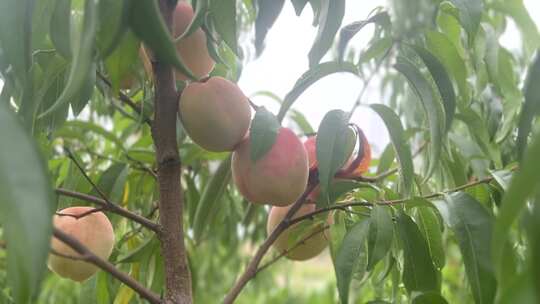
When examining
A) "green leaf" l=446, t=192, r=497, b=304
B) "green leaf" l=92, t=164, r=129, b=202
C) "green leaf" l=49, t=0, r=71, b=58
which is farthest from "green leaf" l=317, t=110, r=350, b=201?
"green leaf" l=92, t=164, r=129, b=202

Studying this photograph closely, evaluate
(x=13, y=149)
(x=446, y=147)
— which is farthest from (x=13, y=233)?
(x=446, y=147)

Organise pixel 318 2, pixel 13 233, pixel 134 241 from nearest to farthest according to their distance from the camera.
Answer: pixel 13 233, pixel 318 2, pixel 134 241

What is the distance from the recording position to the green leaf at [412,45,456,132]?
1.85 ft

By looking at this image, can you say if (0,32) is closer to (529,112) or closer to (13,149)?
(13,149)

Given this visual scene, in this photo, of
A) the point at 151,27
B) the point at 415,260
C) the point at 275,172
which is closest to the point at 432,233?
the point at 415,260

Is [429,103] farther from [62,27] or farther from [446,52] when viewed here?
[62,27]

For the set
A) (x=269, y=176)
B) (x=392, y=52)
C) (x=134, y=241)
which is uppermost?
(x=392, y=52)

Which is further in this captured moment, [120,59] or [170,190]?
[170,190]

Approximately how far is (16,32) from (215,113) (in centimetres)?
23

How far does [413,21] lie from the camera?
1.15 ft

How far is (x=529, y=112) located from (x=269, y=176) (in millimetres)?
344

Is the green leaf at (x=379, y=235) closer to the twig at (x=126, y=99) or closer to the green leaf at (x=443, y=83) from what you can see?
the green leaf at (x=443, y=83)

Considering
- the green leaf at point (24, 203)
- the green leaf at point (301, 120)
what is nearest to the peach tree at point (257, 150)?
the green leaf at point (24, 203)

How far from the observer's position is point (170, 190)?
0.62 m
